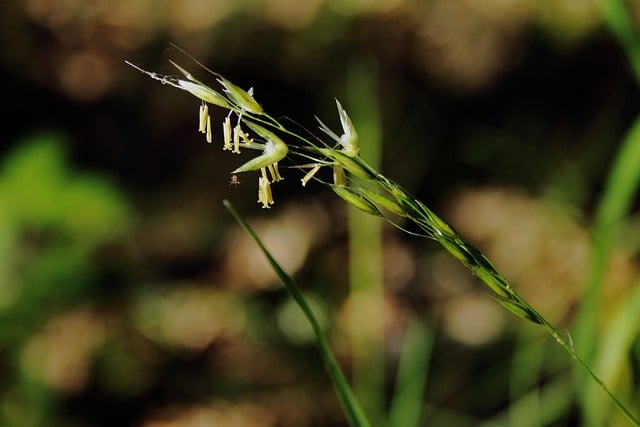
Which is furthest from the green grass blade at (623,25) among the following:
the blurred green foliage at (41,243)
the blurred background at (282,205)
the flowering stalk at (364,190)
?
the blurred green foliage at (41,243)

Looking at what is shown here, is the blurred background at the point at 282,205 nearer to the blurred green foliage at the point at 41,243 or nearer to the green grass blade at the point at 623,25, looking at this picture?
the blurred green foliage at the point at 41,243

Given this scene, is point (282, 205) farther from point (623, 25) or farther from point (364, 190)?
point (364, 190)

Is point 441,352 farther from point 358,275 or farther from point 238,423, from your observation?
point 358,275

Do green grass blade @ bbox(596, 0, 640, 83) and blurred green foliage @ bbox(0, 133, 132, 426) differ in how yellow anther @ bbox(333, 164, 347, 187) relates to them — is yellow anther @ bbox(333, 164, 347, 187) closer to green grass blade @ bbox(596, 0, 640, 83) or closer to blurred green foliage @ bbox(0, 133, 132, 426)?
green grass blade @ bbox(596, 0, 640, 83)

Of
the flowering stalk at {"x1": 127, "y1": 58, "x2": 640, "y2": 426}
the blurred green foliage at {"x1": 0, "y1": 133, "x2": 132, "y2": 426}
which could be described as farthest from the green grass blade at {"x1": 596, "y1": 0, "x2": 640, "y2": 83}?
the blurred green foliage at {"x1": 0, "y1": 133, "x2": 132, "y2": 426}

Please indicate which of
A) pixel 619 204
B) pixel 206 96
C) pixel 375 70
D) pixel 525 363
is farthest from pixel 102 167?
pixel 206 96

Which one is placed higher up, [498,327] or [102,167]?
[498,327]

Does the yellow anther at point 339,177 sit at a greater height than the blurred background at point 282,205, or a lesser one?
greater

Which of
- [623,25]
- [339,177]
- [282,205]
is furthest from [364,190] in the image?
[282,205]

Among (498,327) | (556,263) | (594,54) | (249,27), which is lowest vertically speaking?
(498,327)
